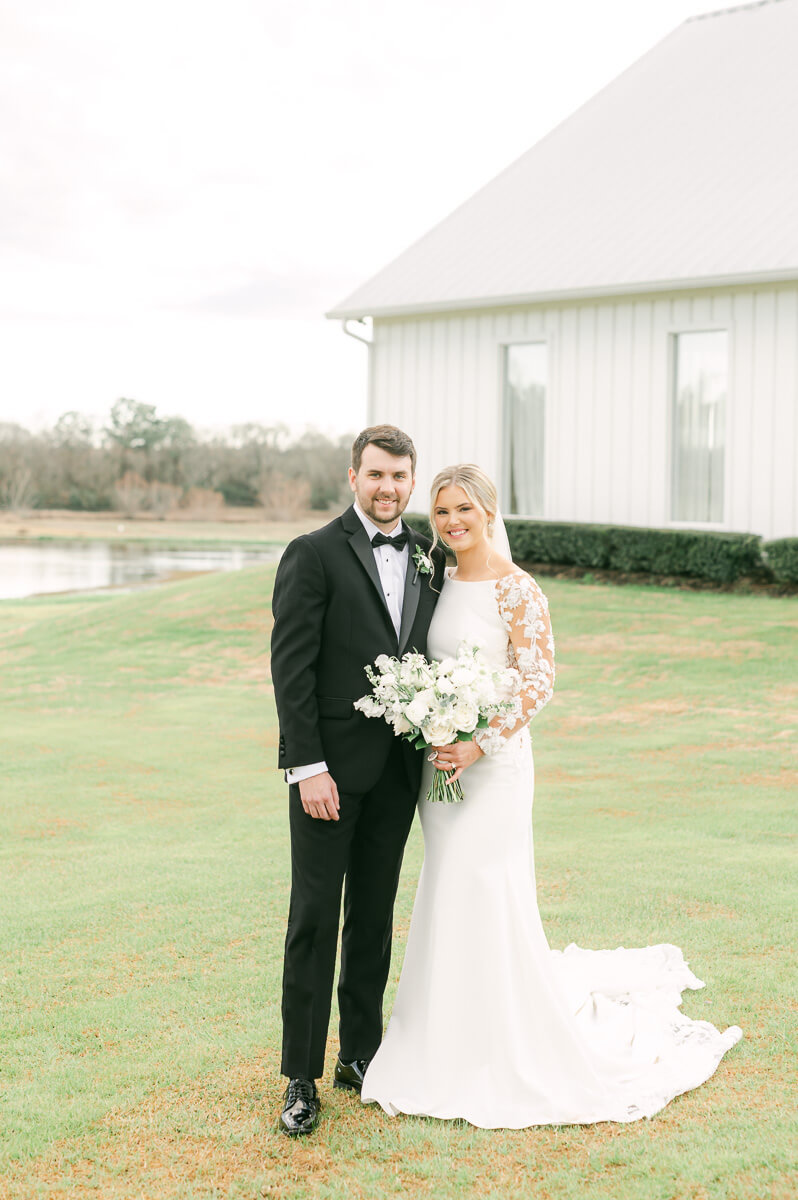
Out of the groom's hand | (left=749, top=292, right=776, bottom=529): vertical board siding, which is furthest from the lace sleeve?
(left=749, top=292, right=776, bottom=529): vertical board siding

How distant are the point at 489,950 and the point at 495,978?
10 centimetres

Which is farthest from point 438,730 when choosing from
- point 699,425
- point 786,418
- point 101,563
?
point 101,563

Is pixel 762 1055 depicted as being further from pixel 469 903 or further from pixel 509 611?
pixel 509 611

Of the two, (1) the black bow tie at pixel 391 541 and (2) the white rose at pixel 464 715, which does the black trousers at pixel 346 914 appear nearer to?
(2) the white rose at pixel 464 715

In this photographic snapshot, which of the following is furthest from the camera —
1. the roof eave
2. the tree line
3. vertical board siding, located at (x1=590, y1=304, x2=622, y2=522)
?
the tree line

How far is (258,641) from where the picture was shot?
16625 millimetres

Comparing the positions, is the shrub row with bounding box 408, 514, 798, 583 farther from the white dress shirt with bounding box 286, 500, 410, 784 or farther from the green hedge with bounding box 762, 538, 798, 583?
the white dress shirt with bounding box 286, 500, 410, 784

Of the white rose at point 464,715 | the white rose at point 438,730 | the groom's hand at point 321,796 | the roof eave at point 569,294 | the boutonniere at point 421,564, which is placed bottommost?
the groom's hand at point 321,796

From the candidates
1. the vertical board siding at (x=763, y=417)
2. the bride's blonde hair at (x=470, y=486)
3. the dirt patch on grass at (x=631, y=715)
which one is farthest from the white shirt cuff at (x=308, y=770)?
the vertical board siding at (x=763, y=417)

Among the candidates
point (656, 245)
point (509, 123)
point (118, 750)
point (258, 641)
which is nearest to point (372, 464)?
point (118, 750)

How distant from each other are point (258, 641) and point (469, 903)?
12587 millimetres

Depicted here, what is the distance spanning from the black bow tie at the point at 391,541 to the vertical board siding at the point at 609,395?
42.6ft

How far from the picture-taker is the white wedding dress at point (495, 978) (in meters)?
4.13

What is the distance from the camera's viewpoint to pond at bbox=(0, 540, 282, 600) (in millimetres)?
30172
